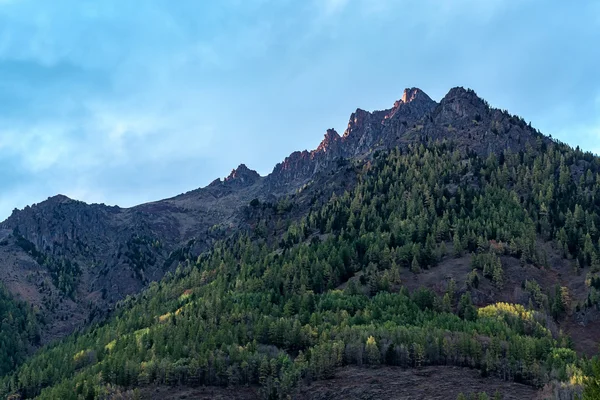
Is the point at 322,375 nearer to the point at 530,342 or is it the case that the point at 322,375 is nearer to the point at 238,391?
the point at 238,391

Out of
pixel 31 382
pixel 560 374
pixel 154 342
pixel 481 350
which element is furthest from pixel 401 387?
pixel 31 382

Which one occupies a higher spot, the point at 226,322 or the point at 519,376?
the point at 226,322

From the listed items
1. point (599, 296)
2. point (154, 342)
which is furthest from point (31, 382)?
point (599, 296)

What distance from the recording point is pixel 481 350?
133625 millimetres

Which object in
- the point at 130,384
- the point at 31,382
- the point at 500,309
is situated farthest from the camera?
the point at 31,382

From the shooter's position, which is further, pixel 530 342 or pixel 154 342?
pixel 154 342

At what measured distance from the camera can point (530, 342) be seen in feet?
436

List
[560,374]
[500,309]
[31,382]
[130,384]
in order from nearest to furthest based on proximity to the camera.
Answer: [560,374], [130,384], [500,309], [31,382]

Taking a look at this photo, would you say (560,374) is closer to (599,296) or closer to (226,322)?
(599,296)

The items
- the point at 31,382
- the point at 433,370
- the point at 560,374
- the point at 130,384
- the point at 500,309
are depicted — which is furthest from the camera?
the point at 31,382

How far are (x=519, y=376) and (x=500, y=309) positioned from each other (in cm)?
4367

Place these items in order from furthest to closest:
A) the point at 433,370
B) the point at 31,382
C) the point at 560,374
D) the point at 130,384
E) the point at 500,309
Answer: the point at 31,382, the point at 500,309, the point at 130,384, the point at 433,370, the point at 560,374

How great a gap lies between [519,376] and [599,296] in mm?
64297

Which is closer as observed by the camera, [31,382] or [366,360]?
[366,360]
